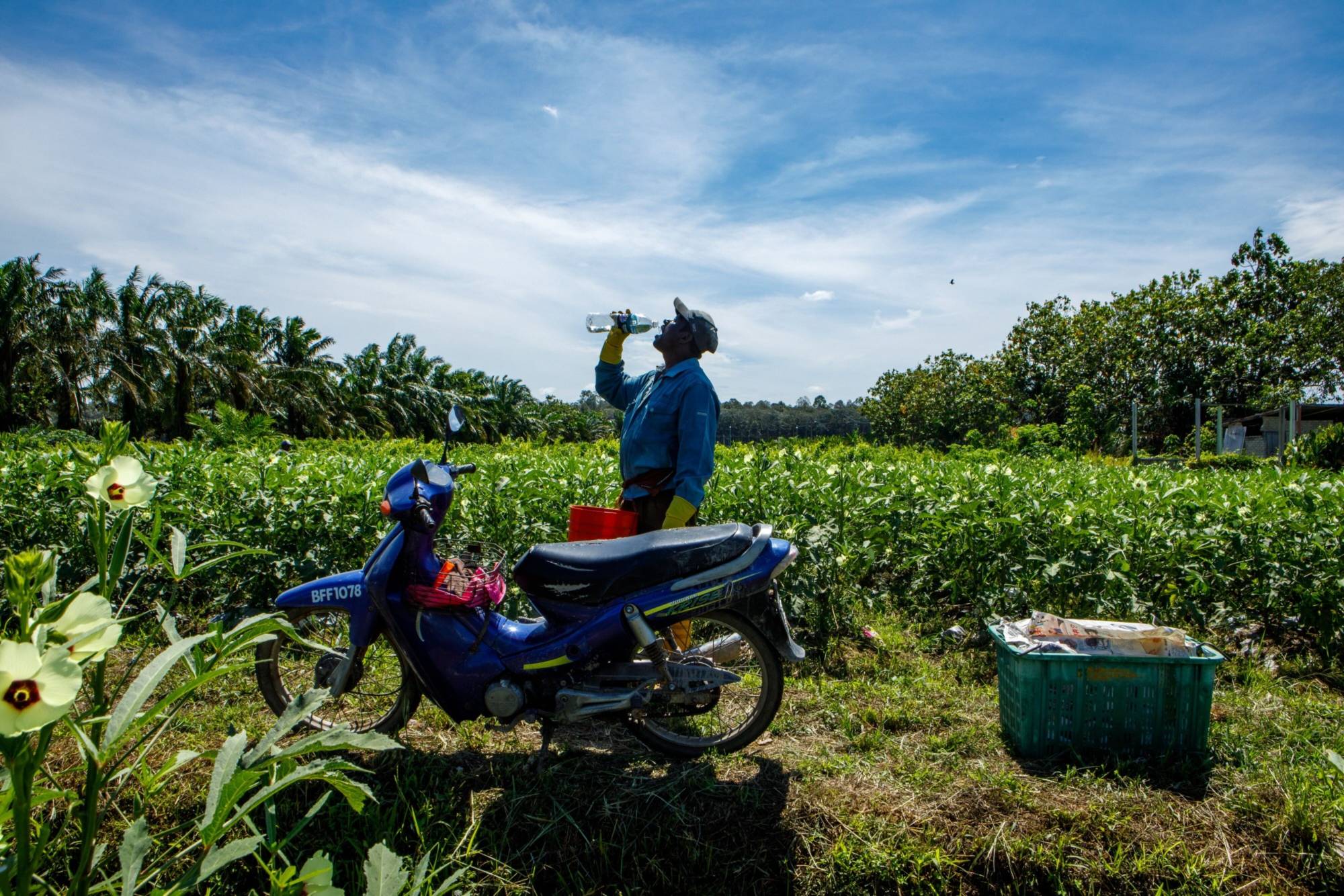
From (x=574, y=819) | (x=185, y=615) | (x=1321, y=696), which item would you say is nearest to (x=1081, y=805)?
(x=574, y=819)

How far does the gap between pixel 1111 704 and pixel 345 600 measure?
312 centimetres

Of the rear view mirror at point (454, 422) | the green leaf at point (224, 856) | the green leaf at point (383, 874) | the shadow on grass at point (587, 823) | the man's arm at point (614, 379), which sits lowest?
the shadow on grass at point (587, 823)

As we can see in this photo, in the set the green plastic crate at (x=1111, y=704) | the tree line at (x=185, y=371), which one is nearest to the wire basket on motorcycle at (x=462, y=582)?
the green plastic crate at (x=1111, y=704)

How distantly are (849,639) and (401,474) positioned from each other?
2.86 meters

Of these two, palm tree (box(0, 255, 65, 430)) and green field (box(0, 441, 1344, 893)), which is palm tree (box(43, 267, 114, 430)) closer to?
palm tree (box(0, 255, 65, 430))

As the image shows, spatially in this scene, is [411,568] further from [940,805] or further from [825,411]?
[825,411]

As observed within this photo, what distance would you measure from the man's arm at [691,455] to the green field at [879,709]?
1.06 meters

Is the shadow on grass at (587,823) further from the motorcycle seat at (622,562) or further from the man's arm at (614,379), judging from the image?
the man's arm at (614,379)

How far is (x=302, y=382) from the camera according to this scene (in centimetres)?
3616

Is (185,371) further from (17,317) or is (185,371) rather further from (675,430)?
(675,430)

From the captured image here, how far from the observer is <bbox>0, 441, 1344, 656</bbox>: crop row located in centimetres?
466

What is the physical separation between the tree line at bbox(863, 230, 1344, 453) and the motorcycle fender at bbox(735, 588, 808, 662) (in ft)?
102

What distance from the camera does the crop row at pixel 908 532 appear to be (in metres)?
4.66

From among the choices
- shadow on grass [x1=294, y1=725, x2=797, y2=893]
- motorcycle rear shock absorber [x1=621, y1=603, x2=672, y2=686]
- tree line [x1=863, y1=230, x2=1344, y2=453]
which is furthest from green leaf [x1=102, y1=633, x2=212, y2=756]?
tree line [x1=863, y1=230, x2=1344, y2=453]
